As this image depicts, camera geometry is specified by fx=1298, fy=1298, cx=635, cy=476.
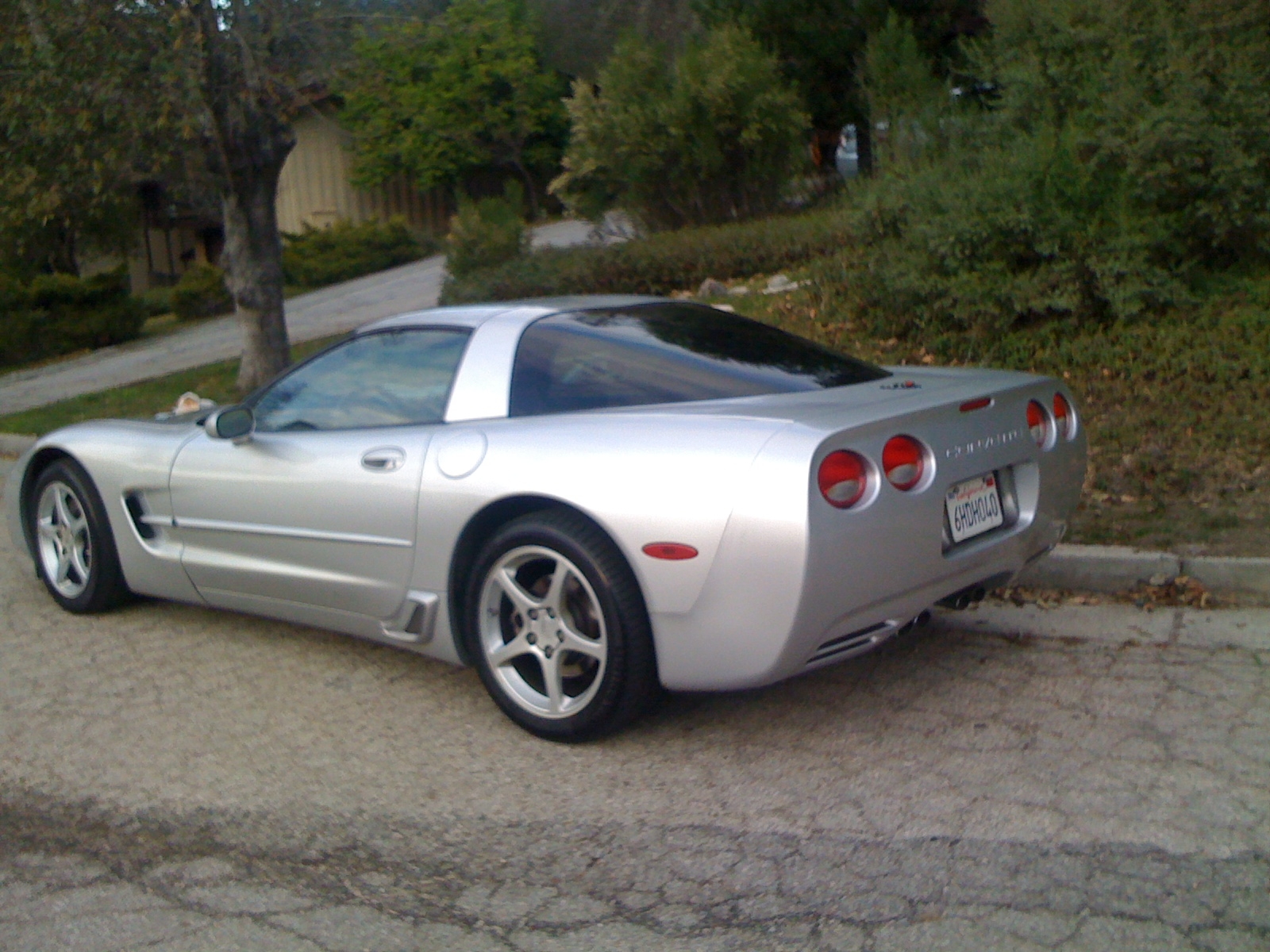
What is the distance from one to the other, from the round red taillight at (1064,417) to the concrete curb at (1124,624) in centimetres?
90

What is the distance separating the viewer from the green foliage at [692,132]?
43.3 ft

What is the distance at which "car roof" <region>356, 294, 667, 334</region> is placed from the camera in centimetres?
470

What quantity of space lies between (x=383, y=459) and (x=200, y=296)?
1620cm

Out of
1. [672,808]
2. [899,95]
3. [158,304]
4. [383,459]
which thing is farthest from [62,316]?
[672,808]

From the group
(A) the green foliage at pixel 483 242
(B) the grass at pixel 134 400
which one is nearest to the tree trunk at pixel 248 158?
(B) the grass at pixel 134 400

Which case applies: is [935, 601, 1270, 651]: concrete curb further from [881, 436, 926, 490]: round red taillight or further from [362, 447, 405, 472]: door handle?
[362, 447, 405, 472]: door handle

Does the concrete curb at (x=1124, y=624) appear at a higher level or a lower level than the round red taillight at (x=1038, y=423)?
lower

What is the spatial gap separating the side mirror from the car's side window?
109 mm

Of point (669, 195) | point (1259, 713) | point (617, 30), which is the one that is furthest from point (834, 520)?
point (617, 30)

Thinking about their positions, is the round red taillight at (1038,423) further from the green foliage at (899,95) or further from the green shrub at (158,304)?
the green shrub at (158,304)

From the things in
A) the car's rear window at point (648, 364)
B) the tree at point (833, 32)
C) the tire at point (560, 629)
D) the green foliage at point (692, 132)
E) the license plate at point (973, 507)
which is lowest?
the tire at point (560, 629)

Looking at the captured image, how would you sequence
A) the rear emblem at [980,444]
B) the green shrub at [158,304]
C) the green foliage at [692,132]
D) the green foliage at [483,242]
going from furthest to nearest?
the green shrub at [158,304], the green foliage at [483,242], the green foliage at [692,132], the rear emblem at [980,444]

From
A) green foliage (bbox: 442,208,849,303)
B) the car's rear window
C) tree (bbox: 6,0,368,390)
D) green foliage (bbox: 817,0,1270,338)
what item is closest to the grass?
tree (bbox: 6,0,368,390)

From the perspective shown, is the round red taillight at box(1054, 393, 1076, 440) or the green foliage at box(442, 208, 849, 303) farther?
the green foliage at box(442, 208, 849, 303)
